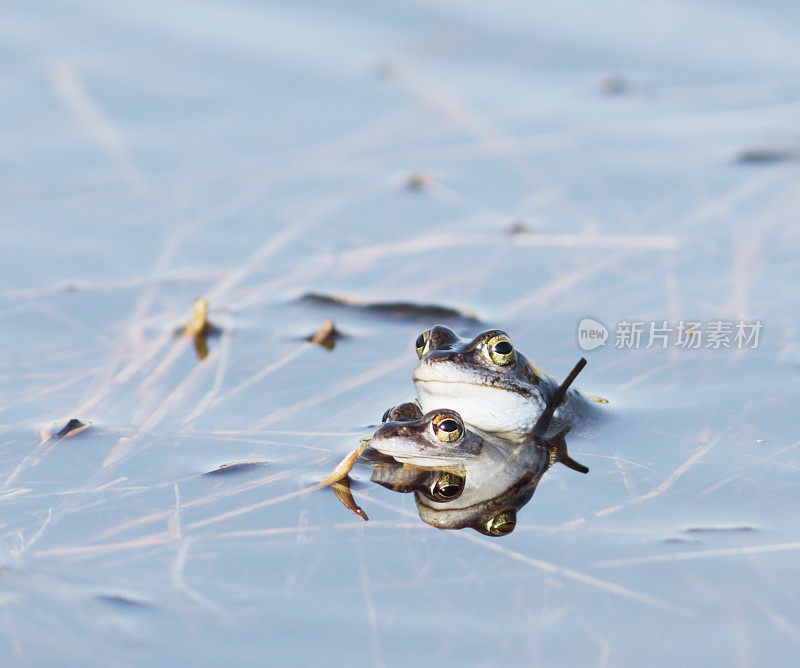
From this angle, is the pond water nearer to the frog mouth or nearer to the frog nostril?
the frog mouth

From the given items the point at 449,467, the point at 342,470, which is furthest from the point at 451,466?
the point at 342,470

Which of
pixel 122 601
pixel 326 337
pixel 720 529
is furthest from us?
pixel 326 337

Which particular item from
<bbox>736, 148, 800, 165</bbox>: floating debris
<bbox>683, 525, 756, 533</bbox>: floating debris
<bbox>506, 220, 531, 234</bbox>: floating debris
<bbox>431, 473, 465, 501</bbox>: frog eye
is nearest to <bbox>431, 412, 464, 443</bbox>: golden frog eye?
<bbox>431, 473, 465, 501</bbox>: frog eye

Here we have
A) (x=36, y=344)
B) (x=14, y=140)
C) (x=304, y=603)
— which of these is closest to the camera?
(x=304, y=603)

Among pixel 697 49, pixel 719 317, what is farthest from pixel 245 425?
pixel 697 49

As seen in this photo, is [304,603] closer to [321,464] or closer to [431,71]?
[321,464]

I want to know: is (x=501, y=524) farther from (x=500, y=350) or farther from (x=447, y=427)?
(x=500, y=350)

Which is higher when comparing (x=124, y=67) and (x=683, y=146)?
(x=124, y=67)
